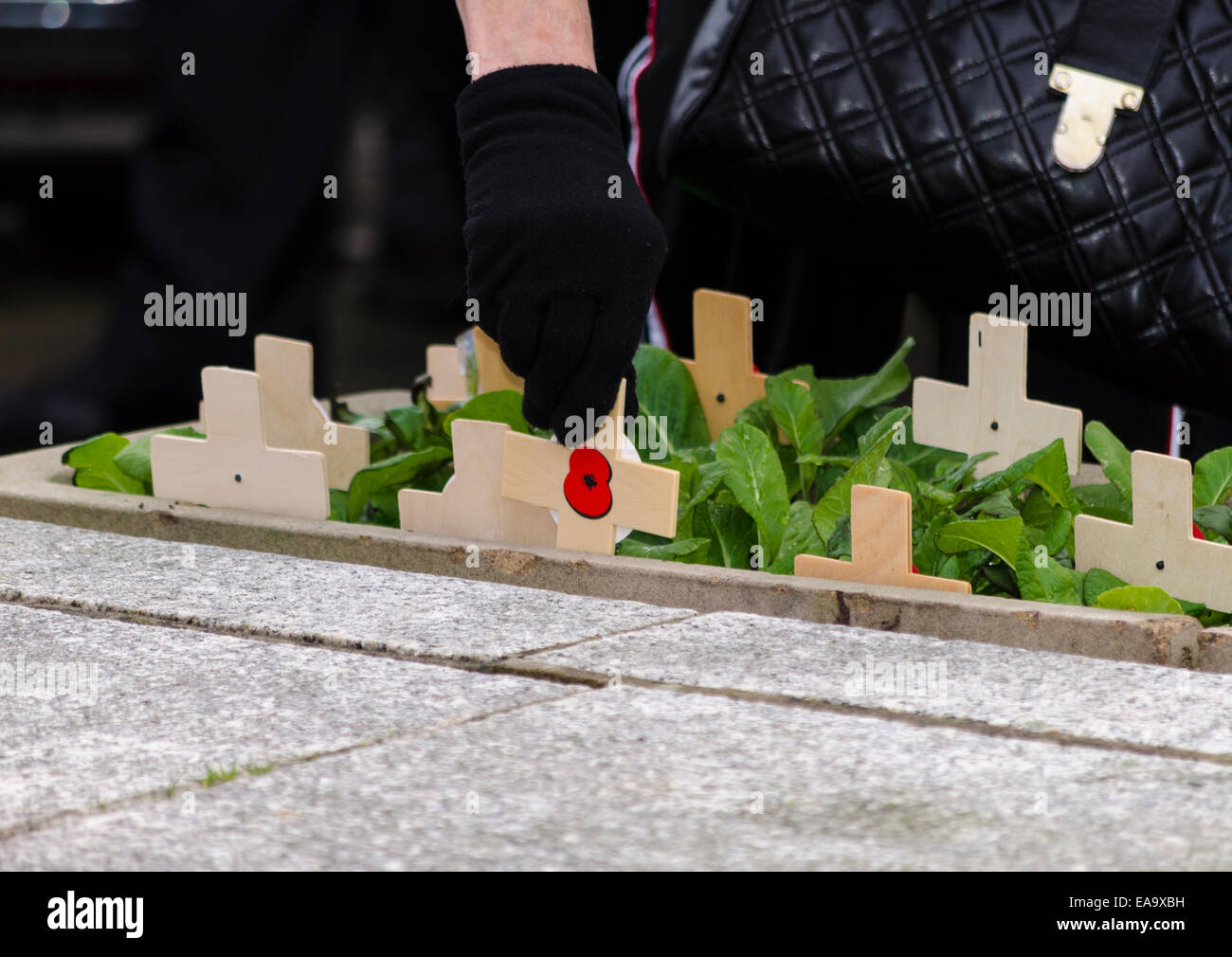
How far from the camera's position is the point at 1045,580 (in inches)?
80.4

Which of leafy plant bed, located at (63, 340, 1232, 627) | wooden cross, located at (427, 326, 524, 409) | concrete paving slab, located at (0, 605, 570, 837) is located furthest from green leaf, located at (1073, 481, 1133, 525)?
concrete paving slab, located at (0, 605, 570, 837)

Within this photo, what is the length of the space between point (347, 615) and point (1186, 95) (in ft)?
Result: 4.86

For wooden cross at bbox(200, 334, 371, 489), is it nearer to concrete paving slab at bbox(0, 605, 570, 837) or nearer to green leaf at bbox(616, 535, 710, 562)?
green leaf at bbox(616, 535, 710, 562)

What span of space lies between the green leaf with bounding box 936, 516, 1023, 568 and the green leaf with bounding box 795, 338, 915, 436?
1.77 feet

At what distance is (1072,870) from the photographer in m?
1.23

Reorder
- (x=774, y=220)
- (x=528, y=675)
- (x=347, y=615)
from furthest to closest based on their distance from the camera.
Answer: (x=774, y=220) < (x=347, y=615) < (x=528, y=675)

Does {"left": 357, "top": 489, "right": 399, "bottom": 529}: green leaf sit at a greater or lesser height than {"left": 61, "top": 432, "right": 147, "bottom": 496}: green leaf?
lesser

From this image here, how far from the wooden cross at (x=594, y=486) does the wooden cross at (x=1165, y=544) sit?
52 cm

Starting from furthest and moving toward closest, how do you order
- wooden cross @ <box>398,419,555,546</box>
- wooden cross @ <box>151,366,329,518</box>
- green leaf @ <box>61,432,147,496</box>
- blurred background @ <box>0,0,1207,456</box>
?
blurred background @ <box>0,0,1207,456</box> < green leaf @ <box>61,432,147,496</box> < wooden cross @ <box>151,366,329,518</box> < wooden cross @ <box>398,419,555,546</box>

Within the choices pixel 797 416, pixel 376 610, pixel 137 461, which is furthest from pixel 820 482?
pixel 137 461

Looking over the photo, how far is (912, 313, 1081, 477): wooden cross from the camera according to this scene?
2.48 m

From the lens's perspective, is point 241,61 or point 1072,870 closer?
point 1072,870
